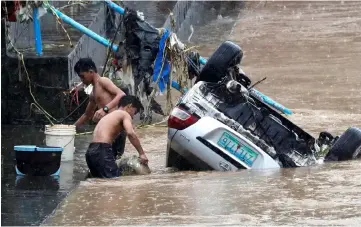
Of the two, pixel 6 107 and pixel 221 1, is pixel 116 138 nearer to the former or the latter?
pixel 6 107

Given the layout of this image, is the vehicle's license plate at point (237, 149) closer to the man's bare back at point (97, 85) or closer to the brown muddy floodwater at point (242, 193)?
the brown muddy floodwater at point (242, 193)

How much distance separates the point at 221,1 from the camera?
2789 cm

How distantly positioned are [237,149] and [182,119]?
0.67 metres

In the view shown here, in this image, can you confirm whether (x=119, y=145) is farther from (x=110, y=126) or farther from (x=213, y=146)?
(x=213, y=146)

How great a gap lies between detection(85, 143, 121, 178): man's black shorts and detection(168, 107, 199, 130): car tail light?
2.48ft

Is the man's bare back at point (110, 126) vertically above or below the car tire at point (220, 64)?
below

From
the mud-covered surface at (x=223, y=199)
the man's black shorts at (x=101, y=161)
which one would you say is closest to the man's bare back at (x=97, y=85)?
the man's black shorts at (x=101, y=161)

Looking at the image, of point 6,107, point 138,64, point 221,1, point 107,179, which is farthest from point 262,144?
point 221,1

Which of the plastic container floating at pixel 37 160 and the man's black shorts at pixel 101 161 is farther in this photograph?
the man's black shorts at pixel 101 161

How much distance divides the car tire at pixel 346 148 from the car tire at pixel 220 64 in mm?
1520

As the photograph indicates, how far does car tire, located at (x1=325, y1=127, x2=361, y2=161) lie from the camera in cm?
1190

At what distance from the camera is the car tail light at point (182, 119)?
11.6 meters

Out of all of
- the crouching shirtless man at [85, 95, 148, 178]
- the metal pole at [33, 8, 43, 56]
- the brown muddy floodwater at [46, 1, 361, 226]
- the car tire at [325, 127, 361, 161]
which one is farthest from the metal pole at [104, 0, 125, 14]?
the car tire at [325, 127, 361, 161]

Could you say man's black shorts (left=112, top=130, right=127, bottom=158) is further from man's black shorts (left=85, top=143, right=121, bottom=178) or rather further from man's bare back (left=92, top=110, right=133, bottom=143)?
man's black shorts (left=85, top=143, right=121, bottom=178)
